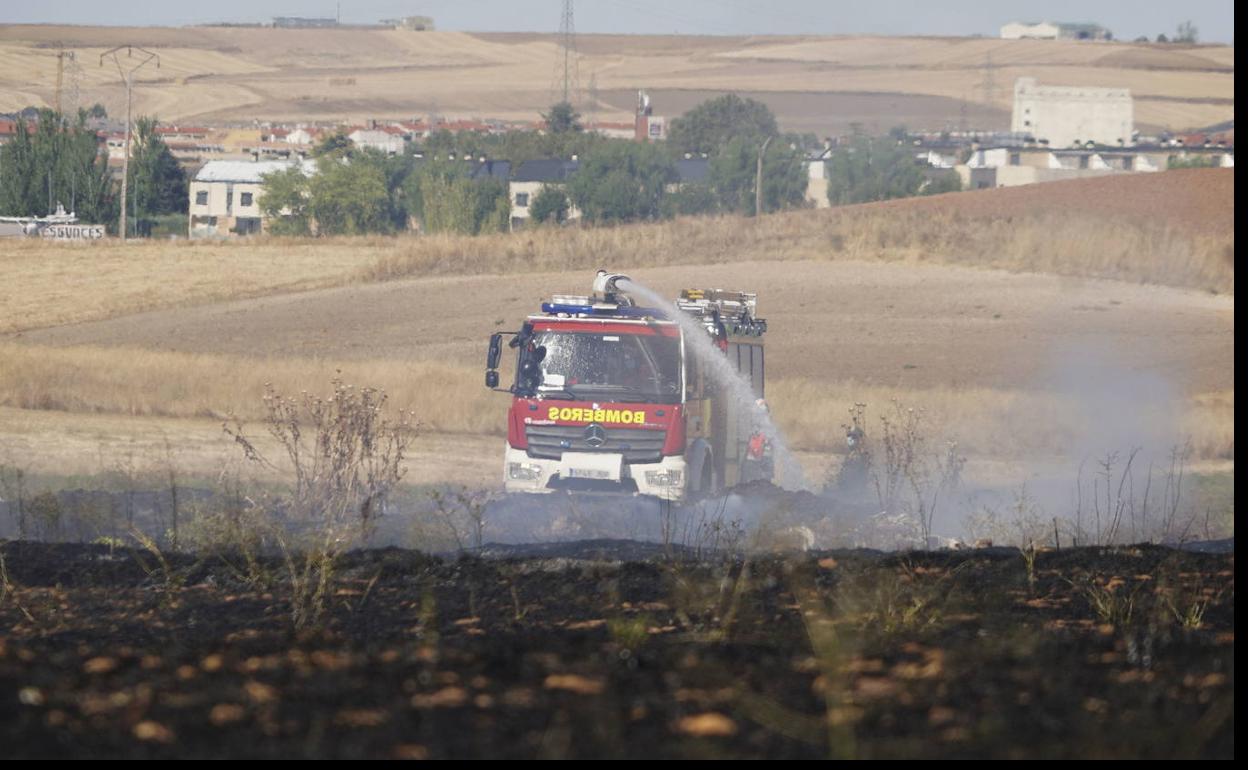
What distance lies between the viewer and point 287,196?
63812 millimetres

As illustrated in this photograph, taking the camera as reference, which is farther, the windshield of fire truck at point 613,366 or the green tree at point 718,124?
the green tree at point 718,124

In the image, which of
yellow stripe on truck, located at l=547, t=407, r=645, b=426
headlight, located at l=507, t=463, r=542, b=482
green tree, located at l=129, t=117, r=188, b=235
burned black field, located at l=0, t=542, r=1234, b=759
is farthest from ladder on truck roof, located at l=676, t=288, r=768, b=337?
green tree, located at l=129, t=117, r=188, b=235

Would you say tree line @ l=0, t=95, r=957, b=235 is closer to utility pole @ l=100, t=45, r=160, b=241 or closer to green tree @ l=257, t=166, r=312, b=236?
green tree @ l=257, t=166, r=312, b=236

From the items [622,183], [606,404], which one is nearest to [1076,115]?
[622,183]

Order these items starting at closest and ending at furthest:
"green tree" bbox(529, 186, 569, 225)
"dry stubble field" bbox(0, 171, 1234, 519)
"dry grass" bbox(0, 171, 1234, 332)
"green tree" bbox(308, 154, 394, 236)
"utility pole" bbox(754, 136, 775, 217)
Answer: "dry stubble field" bbox(0, 171, 1234, 519) → "dry grass" bbox(0, 171, 1234, 332) → "green tree" bbox(308, 154, 394, 236) → "utility pole" bbox(754, 136, 775, 217) → "green tree" bbox(529, 186, 569, 225)

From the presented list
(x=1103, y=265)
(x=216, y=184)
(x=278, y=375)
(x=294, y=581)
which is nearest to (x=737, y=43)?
(x=216, y=184)

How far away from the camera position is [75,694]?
208 inches

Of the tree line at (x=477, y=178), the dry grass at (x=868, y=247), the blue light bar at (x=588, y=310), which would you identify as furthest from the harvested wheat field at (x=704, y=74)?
the blue light bar at (x=588, y=310)

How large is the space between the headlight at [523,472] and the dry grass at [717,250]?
19377 millimetres

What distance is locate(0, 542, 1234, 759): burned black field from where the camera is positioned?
15.6 feet

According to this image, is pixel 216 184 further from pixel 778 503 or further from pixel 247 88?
pixel 778 503

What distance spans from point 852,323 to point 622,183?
27418mm

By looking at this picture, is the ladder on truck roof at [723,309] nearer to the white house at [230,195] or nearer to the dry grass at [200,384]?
the dry grass at [200,384]

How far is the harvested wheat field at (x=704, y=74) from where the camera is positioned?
3538 inches
